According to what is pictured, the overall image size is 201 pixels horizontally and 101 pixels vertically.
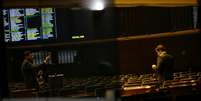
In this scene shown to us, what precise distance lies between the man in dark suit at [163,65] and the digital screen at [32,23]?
1.88m

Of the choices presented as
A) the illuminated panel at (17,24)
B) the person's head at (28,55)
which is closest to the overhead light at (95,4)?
the illuminated panel at (17,24)

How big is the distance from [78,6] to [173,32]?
1.72 metres

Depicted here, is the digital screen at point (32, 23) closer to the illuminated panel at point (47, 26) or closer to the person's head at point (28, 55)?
the illuminated panel at point (47, 26)

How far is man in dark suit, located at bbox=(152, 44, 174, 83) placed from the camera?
7707 mm

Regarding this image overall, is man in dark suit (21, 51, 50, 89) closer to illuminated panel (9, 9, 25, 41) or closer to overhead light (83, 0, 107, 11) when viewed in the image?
illuminated panel (9, 9, 25, 41)

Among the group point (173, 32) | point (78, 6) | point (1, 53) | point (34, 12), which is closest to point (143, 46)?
point (173, 32)

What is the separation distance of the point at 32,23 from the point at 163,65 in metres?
2.44

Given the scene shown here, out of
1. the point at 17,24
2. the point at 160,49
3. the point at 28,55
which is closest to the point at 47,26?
the point at 17,24

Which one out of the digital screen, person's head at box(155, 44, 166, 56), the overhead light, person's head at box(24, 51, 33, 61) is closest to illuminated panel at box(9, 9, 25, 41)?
the digital screen

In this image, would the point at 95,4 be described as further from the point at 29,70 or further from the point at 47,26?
the point at 29,70

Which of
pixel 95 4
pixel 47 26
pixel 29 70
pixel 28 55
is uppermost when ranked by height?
pixel 95 4

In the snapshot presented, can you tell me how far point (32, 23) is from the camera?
763 cm

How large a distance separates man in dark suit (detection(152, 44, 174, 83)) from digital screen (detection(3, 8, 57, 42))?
1.88 meters

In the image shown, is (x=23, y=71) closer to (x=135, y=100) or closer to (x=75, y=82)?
(x=75, y=82)
